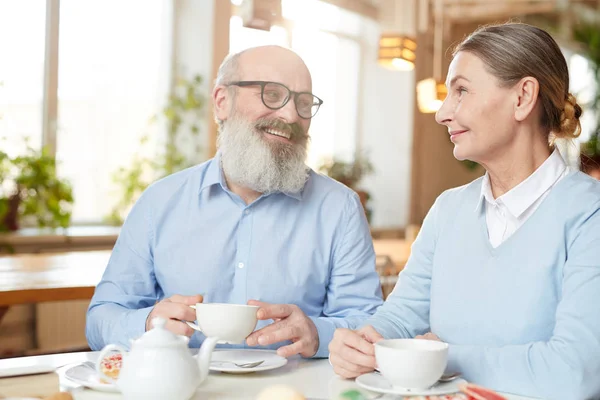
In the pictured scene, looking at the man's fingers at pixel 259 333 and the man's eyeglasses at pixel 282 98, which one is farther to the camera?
the man's eyeglasses at pixel 282 98

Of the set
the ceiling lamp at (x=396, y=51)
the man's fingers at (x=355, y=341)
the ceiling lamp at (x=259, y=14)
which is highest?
the ceiling lamp at (x=396, y=51)

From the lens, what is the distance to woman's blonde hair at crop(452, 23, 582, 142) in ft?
5.36

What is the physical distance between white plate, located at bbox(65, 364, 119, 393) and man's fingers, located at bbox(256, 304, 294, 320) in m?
A: 0.33

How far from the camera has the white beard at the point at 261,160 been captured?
206 centimetres

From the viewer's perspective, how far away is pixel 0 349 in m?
4.46

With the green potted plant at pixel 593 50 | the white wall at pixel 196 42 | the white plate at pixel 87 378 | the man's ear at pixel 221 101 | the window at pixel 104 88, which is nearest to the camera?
the white plate at pixel 87 378

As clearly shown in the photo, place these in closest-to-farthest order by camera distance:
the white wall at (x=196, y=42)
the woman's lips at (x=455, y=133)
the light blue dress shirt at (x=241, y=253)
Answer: the woman's lips at (x=455, y=133)
the light blue dress shirt at (x=241, y=253)
the white wall at (x=196, y=42)

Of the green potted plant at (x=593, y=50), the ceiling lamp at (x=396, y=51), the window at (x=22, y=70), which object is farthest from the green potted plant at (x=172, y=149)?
the green potted plant at (x=593, y=50)

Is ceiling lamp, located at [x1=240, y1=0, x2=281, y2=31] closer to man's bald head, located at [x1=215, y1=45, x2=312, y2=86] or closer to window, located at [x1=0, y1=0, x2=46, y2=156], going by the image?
man's bald head, located at [x1=215, y1=45, x2=312, y2=86]

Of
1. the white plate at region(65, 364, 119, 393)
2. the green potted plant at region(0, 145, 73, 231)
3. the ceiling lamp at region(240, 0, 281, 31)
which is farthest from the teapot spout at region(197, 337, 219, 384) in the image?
the green potted plant at region(0, 145, 73, 231)

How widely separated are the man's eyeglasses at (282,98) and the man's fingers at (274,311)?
598mm

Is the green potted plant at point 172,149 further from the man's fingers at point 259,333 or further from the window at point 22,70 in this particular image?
the man's fingers at point 259,333

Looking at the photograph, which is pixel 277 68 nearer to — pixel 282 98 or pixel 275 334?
pixel 282 98

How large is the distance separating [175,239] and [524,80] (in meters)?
0.98
